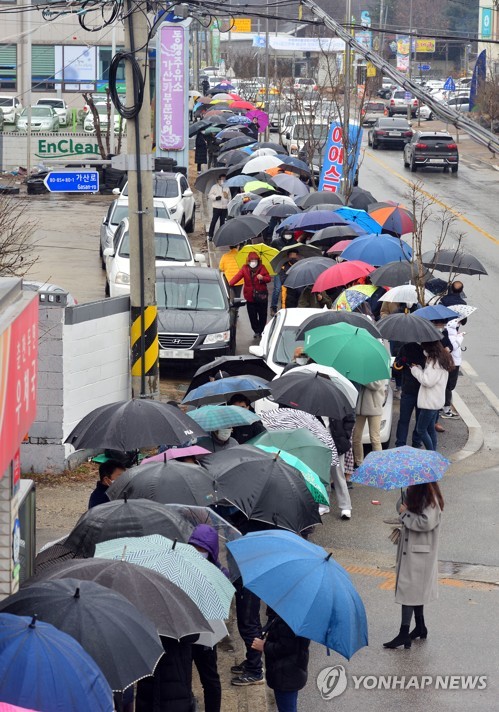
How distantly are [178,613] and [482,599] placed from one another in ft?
14.5

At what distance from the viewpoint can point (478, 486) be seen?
1308 cm

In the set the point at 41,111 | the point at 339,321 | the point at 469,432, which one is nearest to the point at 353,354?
the point at 339,321

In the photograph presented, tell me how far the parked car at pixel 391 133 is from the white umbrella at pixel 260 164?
2759cm

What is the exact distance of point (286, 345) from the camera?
1521 cm

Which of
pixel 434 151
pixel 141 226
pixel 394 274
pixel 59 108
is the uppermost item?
pixel 59 108

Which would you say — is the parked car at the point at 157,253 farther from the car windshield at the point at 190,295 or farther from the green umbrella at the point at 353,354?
the green umbrella at the point at 353,354

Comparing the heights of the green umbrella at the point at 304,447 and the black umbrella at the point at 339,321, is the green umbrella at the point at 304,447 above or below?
below

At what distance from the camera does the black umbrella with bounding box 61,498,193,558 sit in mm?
7371

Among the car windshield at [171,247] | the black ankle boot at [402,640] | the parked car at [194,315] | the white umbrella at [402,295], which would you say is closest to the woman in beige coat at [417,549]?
the black ankle boot at [402,640]

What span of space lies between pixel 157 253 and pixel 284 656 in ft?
50.7

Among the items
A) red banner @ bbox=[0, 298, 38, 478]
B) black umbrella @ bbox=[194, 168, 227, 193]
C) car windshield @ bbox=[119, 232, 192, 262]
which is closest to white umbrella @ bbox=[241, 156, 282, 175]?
black umbrella @ bbox=[194, 168, 227, 193]

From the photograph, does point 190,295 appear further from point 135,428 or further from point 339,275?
point 135,428

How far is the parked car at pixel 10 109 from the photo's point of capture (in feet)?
173

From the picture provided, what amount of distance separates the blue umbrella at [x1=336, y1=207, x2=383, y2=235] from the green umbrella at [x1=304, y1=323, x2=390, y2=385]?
9282mm
